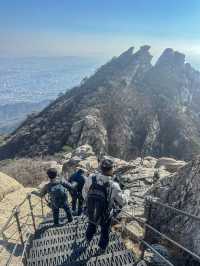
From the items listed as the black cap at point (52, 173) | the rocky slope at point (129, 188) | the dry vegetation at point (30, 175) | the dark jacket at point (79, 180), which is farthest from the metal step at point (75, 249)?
the dry vegetation at point (30, 175)

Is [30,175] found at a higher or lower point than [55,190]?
lower

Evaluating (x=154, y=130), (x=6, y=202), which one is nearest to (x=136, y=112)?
(x=154, y=130)

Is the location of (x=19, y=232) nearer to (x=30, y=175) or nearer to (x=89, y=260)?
(x=89, y=260)

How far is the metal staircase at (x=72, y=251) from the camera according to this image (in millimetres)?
6031

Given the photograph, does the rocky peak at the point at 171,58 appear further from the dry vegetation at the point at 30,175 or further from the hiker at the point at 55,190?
the hiker at the point at 55,190

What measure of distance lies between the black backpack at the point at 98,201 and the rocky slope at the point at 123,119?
1715 inches

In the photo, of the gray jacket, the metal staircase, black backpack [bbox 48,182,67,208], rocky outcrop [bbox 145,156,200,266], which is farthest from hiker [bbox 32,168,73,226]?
rocky outcrop [bbox 145,156,200,266]

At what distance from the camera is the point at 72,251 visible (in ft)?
21.4

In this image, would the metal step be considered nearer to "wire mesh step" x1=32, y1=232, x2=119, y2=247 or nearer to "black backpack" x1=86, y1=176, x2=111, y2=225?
"wire mesh step" x1=32, y1=232, x2=119, y2=247

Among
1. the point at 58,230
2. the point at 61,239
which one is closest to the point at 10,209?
the point at 58,230

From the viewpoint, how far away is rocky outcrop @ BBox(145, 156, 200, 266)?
6.76 metres

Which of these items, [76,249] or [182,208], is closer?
[76,249]

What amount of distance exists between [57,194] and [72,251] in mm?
1975

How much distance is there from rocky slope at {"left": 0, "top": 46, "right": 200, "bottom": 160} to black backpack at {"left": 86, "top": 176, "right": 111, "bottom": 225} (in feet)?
143
